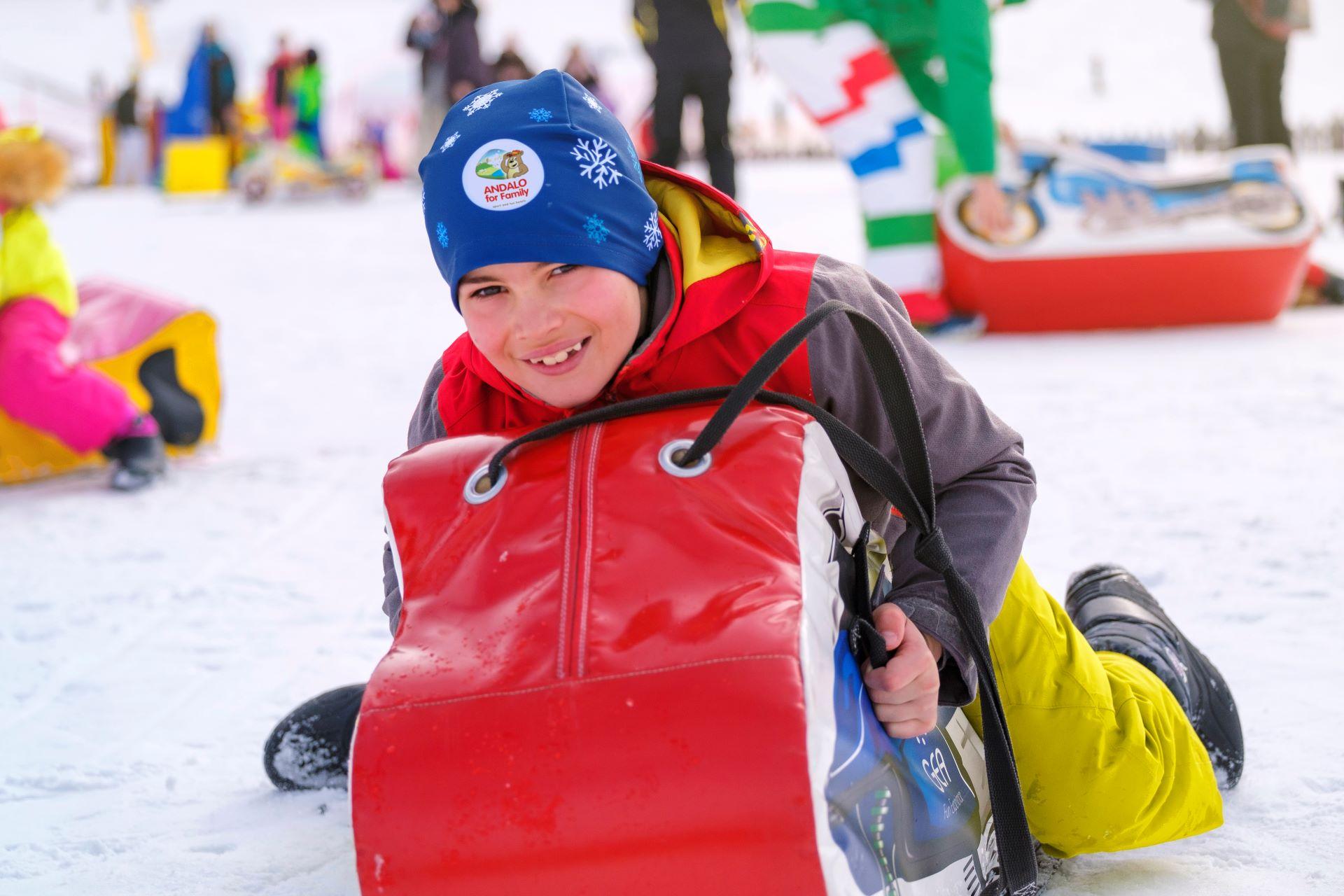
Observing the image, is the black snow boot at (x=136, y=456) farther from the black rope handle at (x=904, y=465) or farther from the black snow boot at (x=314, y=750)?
the black rope handle at (x=904, y=465)

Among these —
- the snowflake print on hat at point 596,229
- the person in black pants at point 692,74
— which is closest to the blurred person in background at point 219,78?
the person in black pants at point 692,74

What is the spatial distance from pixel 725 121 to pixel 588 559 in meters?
5.57

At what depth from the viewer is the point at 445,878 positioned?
0.95 metres

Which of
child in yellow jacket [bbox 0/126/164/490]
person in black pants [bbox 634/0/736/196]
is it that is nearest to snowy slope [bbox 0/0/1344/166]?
person in black pants [bbox 634/0/736/196]

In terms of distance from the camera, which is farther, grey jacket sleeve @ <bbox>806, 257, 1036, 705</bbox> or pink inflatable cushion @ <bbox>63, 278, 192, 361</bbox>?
pink inflatable cushion @ <bbox>63, 278, 192, 361</bbox>

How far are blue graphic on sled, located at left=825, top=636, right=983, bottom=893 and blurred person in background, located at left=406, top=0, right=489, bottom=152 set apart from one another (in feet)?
30.9

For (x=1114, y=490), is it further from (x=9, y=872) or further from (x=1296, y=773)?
(x=9, y=872)

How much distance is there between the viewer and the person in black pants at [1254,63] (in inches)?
240

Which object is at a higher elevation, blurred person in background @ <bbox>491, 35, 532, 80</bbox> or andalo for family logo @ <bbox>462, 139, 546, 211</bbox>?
blurred person in background @ <bbox>491, 35, 532, 80</bbox>

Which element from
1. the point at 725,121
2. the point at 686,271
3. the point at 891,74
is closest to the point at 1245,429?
the point at 891,74

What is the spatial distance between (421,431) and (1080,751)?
2.59 ft

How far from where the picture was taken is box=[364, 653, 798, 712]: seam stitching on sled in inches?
36.9

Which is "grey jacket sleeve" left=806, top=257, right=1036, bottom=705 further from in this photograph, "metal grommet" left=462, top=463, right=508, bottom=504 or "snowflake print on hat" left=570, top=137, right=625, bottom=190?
"metal grommet" left=462, top=463, right=508, bottom=504

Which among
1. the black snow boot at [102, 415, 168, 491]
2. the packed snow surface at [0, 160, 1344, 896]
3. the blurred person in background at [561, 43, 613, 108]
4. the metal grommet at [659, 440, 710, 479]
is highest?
the blurred person in background at [561, 43, 613, 108]
